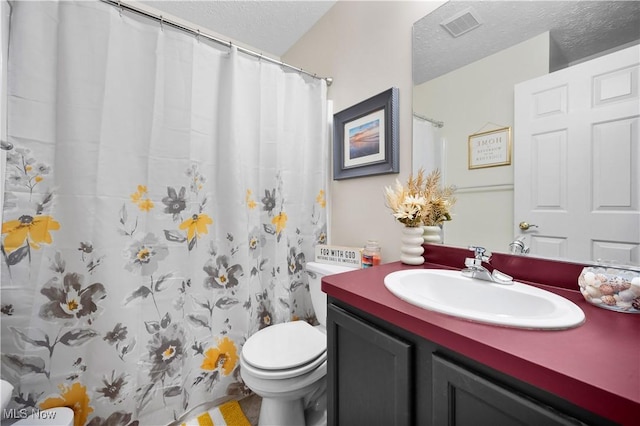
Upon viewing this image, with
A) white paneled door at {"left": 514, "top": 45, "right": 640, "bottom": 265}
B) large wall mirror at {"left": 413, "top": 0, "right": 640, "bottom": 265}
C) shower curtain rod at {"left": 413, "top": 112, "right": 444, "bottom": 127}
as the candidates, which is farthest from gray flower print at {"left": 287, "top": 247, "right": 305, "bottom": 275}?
white paneled door at {"left": 514, "top": 45, "right": 640, "bottom": 265}

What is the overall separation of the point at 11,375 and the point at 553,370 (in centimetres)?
170

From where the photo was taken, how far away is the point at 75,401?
1051 mm

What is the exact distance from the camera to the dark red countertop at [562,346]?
15.0 inches

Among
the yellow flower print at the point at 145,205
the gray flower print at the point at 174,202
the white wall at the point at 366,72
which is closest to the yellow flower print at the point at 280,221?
the white wall at the point at 366,72

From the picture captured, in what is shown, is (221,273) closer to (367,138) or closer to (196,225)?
(196,225)

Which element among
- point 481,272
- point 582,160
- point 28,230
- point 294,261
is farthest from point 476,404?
point 28,230

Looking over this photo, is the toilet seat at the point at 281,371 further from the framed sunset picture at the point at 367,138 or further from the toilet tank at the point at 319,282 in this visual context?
the framed sunset picture at the point at 367,138

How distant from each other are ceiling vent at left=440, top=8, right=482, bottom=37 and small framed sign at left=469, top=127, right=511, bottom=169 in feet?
1.51

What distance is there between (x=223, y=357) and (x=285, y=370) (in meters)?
0.50

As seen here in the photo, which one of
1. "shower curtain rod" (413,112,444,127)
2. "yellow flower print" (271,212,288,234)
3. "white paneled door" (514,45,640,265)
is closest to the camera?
"white paneled door" (514,45,640,265)

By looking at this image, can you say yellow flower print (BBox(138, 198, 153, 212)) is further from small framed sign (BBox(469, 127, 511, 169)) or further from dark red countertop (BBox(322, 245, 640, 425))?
small framed sign (BBox(469, 127, 511, 169))

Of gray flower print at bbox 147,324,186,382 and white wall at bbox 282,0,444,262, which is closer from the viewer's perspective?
gray flower print at bbox 147,324,186,382

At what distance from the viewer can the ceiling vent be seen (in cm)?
106

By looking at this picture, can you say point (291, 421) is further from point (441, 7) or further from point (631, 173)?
point (441, 7)
